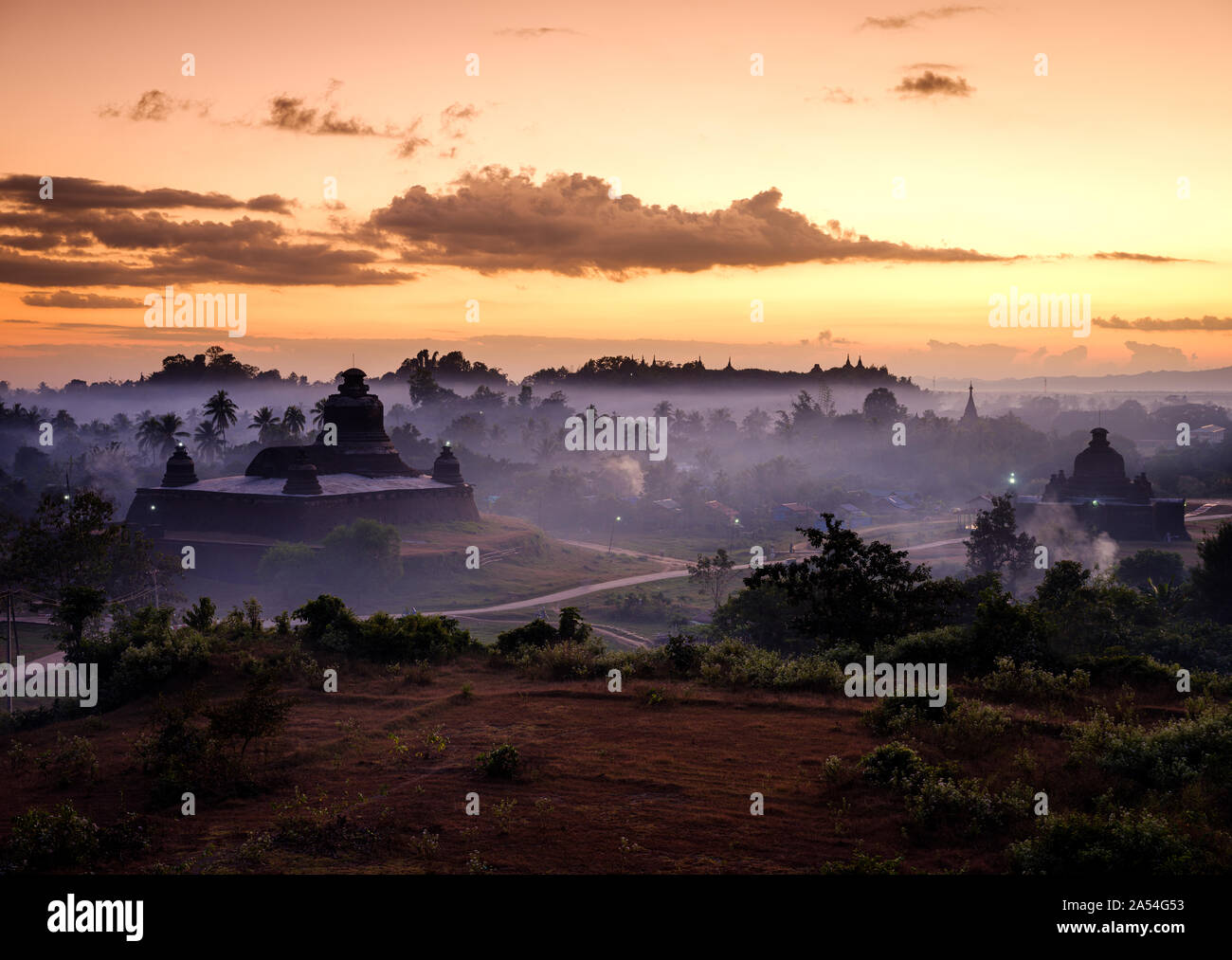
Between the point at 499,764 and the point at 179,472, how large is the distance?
6517 cm

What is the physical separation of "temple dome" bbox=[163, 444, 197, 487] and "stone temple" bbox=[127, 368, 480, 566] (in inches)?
2.9

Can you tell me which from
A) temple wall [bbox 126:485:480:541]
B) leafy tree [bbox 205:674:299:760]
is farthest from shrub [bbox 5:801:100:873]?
temple wall [bbox 126:485:480:541]

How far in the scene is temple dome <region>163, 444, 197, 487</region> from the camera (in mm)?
72438

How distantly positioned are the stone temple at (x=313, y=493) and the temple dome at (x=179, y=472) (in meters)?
0.07

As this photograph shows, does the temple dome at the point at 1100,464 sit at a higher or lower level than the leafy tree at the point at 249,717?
higher

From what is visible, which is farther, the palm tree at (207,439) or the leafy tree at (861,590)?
the palm tree at (207,439)

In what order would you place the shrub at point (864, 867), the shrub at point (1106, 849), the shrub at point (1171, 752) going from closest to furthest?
1. the shrub at point (1106, 849)
2. the shrub at point (864, 867)
3. the shrub at point (1171, 752)

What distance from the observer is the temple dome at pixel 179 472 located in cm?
7244

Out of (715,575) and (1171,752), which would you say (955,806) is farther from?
(715,575)

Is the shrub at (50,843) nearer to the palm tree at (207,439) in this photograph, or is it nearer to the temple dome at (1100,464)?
the temple dome at (1100,464)

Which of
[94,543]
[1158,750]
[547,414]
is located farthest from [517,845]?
[547,414]

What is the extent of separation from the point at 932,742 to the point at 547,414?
584ft

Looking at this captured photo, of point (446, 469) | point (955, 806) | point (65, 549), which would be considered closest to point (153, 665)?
point (955, 806)

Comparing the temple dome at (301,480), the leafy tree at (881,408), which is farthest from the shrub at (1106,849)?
the leafy tree at (881,408)
